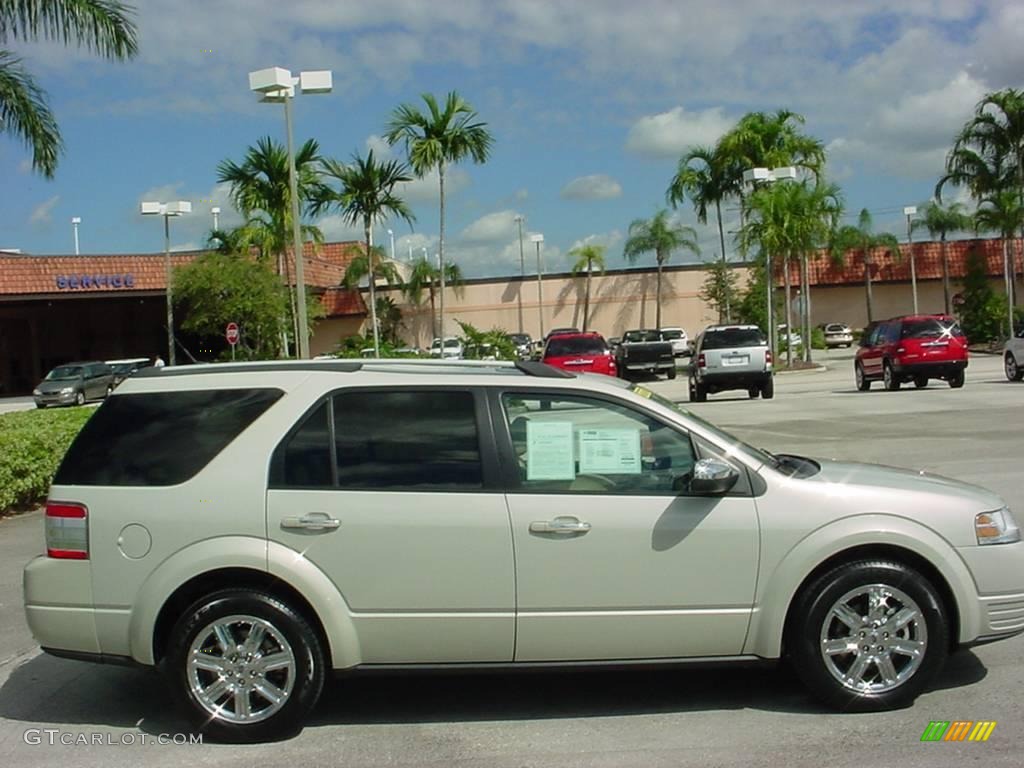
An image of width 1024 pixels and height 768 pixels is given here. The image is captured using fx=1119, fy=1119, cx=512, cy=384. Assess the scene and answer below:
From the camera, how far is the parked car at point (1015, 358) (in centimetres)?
2662

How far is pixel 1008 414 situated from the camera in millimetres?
18766

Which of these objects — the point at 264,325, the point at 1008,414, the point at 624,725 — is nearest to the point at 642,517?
the point at 624,725

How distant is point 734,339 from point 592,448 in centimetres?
2099

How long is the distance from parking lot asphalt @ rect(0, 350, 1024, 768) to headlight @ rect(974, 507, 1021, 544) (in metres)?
0.79

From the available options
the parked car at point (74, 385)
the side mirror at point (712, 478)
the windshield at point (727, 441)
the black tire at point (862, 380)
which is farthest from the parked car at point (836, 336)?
the side mirror at point (712, 478)

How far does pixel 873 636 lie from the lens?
523 cm

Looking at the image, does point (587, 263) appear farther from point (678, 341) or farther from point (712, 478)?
point (712, 478)

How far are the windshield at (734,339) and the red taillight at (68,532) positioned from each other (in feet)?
70.4

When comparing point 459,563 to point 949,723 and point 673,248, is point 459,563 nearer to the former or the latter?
point 949,723

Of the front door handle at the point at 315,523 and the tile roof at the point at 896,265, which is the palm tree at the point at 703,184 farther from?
the front door handle at the point at 315,523

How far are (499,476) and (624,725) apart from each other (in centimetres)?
133

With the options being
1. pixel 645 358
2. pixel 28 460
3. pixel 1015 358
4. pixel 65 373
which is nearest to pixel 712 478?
pixel 28 460

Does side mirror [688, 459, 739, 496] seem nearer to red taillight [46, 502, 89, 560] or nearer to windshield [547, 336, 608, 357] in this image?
red taillight [46, 502, 89, 560]

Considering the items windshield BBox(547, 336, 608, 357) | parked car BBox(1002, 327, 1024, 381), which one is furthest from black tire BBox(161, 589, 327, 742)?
parked car BBox(1002, 327, 1024, 381)
